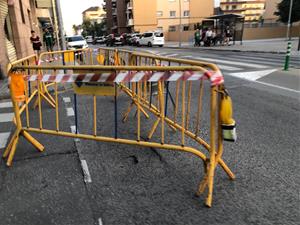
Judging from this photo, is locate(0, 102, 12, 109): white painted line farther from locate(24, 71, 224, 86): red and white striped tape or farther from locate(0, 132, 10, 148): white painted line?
locate(24, 71, 224, 86): red and white striped tape

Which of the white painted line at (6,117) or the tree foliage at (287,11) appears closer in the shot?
the white painted line at (6,117)

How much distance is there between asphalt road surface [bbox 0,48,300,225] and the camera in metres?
2.98

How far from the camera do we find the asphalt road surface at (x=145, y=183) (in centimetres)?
298

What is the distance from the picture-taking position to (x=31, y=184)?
3.64m

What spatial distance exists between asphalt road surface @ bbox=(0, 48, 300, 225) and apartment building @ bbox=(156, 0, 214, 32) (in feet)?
206

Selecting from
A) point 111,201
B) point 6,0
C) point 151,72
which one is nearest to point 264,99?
point 151,72

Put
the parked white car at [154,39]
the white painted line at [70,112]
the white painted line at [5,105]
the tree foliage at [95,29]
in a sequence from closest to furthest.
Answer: the white painted line at [70,112]
the white painted line at [5,105]
the parked white car at [154,39]
the tree foliage at [95,29]

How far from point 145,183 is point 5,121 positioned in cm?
400

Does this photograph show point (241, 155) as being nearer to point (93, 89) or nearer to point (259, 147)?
point (259, 147)

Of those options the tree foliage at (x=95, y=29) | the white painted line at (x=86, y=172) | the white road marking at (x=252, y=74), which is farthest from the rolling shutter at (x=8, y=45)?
the tree foliage at (x=95, y=29)

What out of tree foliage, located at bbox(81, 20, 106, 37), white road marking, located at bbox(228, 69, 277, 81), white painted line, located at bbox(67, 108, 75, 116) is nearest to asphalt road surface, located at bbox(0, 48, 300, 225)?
white painted line, located at bbox(67, 108, 75, 116)

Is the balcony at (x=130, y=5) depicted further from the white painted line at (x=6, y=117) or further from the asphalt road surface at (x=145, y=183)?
the asphalt road surface at (x=145, y=183)

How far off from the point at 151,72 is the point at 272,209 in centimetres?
202

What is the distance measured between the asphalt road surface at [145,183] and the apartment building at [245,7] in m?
126
